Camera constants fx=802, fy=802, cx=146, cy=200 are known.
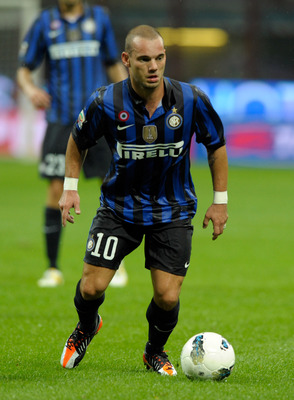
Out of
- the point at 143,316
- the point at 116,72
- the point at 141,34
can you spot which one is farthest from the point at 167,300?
the point at 116,72

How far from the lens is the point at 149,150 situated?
4031 millimetres

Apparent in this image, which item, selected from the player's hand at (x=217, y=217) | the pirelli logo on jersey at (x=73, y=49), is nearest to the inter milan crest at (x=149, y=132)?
the player's hand at (x=217, y=217)

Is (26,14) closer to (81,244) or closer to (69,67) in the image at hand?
(81,244)

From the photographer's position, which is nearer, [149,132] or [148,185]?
[149,132]

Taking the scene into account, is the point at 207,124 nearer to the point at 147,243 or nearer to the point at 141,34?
the point at 141,34

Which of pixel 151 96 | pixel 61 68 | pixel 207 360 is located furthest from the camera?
pixel 61 68

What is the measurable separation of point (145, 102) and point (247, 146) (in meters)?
14.9

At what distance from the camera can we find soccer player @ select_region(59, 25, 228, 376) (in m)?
4.01

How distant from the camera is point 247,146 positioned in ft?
61.4

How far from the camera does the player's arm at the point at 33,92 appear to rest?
6258 millimetres

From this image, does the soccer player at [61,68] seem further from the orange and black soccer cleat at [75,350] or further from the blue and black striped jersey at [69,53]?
the orange and black soccer cleat at [75,350]

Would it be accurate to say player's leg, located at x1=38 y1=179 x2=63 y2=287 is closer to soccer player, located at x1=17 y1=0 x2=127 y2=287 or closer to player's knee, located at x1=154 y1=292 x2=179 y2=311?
soccer player, located at x1=17 y1=0 x2=127 y2=287

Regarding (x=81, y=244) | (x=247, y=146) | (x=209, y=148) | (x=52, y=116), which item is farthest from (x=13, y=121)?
(x=209, y=148)

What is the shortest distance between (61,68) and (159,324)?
3247 millimetres
